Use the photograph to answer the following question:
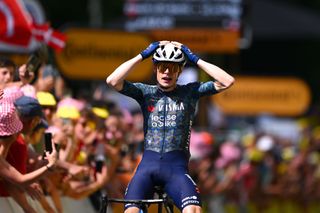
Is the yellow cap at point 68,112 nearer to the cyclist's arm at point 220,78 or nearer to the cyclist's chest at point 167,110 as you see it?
the cyclist's chest at point 167,110

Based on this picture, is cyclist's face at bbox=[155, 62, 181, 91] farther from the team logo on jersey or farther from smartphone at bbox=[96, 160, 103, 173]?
smartphone at bbox=[96, 160, 103, 173]

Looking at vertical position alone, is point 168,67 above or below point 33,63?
above

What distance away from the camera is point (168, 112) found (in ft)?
38.5

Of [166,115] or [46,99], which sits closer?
[166,115]

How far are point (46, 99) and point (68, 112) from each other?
88cm

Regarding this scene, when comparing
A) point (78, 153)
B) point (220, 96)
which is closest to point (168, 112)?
point (78, 153)

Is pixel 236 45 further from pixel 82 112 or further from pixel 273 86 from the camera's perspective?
pixel 82 112

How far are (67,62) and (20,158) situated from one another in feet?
34.6

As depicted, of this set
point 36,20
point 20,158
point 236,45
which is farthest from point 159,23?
point 20,158

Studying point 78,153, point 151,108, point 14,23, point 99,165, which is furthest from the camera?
point 14,23

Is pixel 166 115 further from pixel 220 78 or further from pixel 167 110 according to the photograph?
pixel 220 78

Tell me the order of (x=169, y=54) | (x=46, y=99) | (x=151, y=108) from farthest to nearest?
(x=46, y=99), (x=151, y=108), (x=169, y=54)

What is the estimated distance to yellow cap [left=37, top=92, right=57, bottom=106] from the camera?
13.5 m

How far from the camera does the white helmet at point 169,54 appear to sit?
11.6 metres
